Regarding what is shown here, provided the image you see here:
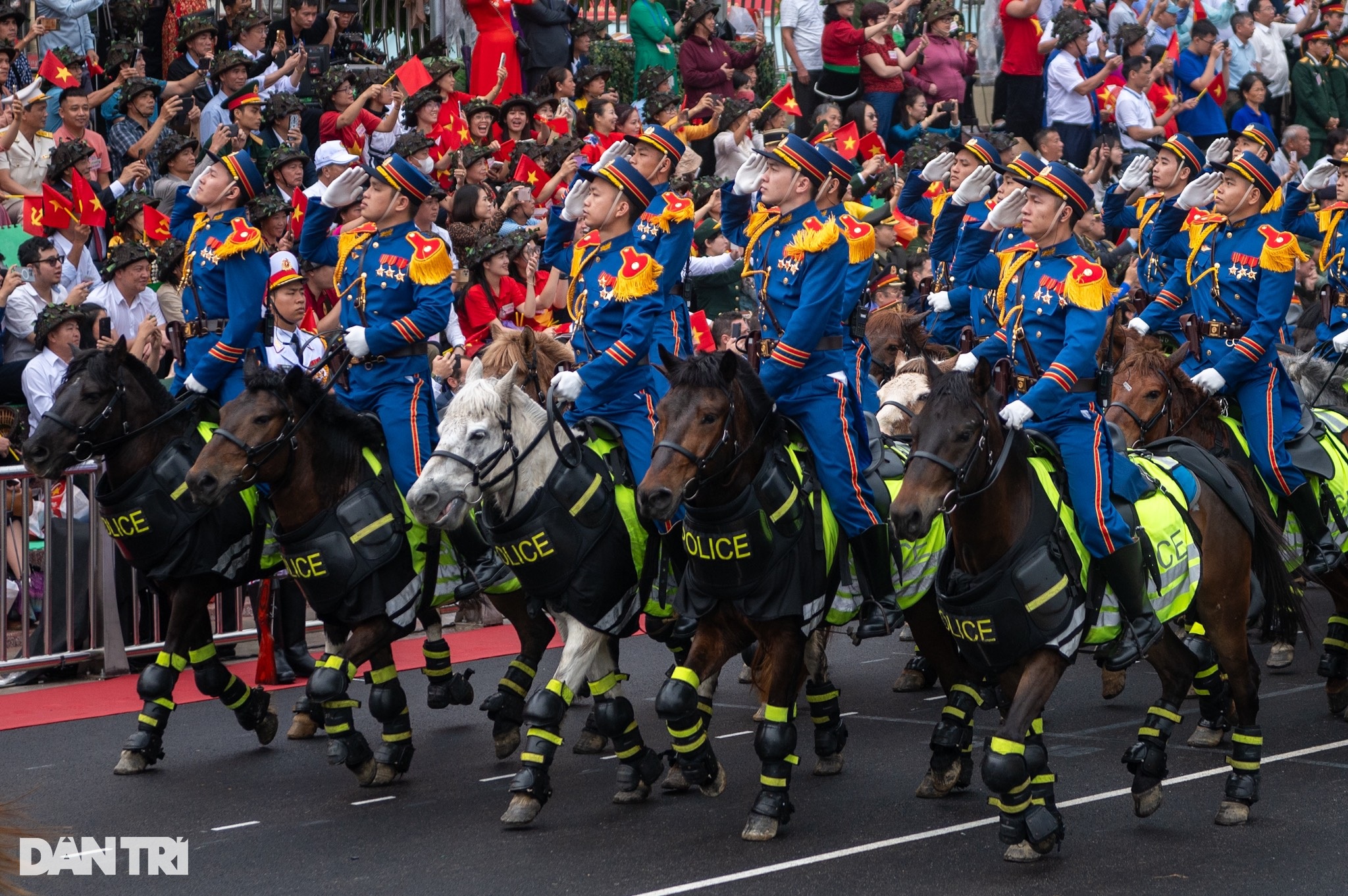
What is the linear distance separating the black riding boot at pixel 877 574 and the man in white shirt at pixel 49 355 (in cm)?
534

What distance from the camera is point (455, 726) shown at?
9312 millimetres

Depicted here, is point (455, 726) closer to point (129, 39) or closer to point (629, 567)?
point (629, 567)

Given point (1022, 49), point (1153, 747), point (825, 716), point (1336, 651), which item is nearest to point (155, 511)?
point (825, 716)

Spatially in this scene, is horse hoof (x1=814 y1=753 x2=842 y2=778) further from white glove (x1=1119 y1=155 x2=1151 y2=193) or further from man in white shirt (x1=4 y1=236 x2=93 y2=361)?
man in white shirt (x1=4 y1=236 x2=93 y2=361)

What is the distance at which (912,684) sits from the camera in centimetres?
991

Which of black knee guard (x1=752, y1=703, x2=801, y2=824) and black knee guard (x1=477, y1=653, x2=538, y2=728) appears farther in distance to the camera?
black knee guard (x1=477, y1=653, x2=538, y2=728)

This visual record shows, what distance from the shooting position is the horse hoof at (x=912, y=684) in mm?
9891

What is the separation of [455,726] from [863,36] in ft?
38.6

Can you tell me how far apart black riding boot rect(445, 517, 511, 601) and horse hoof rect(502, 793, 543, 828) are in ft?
4.97

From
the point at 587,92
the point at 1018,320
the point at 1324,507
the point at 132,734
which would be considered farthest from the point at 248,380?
the point at 587,92

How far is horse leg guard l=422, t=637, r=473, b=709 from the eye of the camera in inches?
344

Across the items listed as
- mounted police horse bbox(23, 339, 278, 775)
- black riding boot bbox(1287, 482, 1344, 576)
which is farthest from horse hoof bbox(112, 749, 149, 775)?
black riding boot bbox(1287, 482, 1344, 576)

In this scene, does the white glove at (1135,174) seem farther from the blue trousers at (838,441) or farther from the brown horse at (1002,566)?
the brown horse at (1002,566)

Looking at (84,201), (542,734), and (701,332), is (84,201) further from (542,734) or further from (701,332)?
(542,734)
